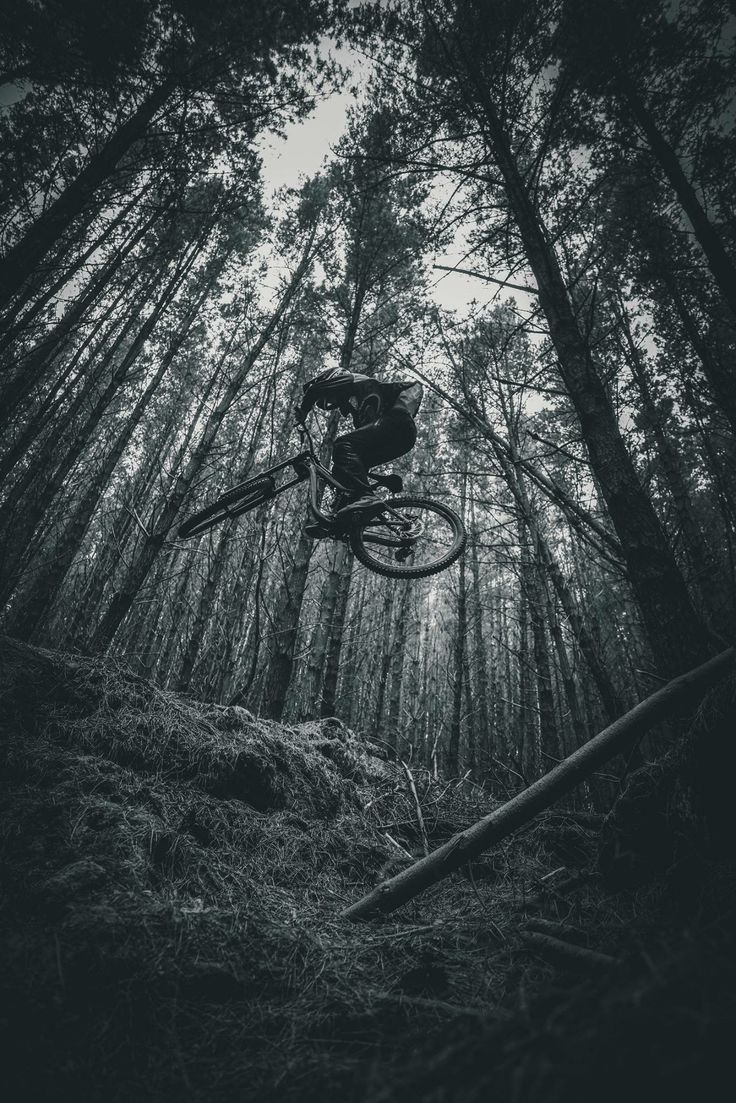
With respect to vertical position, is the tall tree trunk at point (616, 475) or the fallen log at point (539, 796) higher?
the tall tree trunk at point (616, 475)

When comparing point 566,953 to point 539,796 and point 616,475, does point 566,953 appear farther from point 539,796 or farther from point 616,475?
point 616,475

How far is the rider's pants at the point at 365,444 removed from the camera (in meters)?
4.41

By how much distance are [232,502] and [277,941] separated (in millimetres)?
3837

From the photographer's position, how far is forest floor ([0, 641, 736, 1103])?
2.51ft

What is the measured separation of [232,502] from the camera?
4730 millimetres

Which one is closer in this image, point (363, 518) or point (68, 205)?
point (363, 518)

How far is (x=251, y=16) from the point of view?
546cm

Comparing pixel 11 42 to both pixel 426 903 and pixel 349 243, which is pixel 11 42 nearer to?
pixel 349 243

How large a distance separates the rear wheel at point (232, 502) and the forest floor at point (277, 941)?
78.3 inches

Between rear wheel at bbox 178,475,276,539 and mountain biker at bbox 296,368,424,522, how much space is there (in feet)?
2.58

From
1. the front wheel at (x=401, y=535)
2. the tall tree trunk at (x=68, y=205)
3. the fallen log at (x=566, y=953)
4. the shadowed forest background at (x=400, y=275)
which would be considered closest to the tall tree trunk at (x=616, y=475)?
the shadowed forest background at (x=400, y=275)

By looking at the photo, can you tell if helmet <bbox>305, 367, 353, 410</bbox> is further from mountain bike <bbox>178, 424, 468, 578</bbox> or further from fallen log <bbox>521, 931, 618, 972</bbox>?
fallen log <bbox>521, 931, 618, 972</bbox>

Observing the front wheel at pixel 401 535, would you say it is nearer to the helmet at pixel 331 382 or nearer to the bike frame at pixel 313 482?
the bike frame at pixel 313 482

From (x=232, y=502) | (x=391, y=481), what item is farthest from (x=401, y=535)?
(x=232, y=502)
